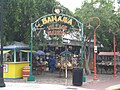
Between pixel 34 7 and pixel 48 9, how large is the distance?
252 cm

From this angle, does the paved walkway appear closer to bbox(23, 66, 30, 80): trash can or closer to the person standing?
bbox(23, 66, 30, 80): trash can

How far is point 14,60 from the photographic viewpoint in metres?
22.9

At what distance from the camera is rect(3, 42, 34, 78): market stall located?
22781 millimetres

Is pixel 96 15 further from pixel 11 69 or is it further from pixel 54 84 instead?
pixel 54 84

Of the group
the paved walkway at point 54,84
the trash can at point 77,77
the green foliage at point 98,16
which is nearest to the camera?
the paved walkway at point 54,84

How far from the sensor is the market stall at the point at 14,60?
22781 millimetres

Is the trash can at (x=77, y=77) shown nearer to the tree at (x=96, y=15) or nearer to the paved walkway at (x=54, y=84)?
the paved walkway at (x=54, y=84)

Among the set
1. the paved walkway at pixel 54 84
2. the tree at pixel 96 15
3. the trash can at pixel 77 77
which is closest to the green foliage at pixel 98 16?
the tree at pixel 96 15

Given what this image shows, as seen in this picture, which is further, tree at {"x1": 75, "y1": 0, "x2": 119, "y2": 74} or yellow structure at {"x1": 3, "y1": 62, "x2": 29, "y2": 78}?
tree at {"x1": 75, "y1": 0, "x2": 119, "y2": 74}

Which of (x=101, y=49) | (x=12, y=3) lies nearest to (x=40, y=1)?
(x=12, y=3)

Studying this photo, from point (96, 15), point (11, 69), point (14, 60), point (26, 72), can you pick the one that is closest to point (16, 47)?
point (14, 60)

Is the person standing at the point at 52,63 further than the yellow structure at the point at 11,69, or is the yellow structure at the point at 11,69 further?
the person standing at the point at 52,63

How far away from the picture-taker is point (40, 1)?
88.3ft

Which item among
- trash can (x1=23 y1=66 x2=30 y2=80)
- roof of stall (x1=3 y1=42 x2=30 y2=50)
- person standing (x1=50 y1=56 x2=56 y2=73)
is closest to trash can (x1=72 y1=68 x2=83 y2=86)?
trash can (x1=23 y1=66 x2=30 y2=80)
